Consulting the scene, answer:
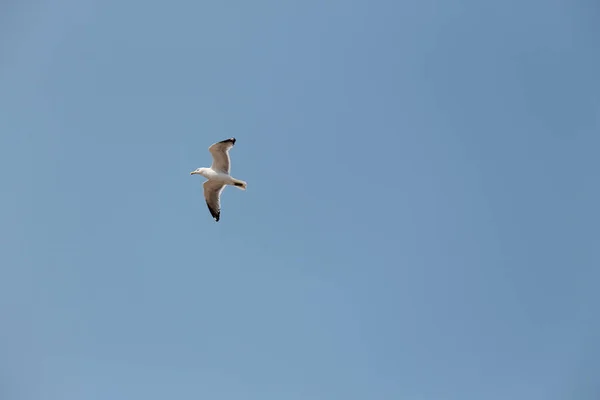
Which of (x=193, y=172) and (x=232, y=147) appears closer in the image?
(x=232, y=147)

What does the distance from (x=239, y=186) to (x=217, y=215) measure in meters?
1.92

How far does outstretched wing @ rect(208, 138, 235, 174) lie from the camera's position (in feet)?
81.7

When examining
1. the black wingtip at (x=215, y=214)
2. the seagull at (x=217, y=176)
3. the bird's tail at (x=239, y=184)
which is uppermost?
the seagull at (x=217, y=176)

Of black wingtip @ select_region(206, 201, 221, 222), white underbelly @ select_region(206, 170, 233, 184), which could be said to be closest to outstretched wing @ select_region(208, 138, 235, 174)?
white underbelly @ select_region(206, 170, 233, 184)

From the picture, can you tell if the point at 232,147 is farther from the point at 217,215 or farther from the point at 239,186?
the point at 217,215

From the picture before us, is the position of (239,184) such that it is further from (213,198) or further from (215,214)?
(215,214)

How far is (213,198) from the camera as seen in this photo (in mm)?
27031

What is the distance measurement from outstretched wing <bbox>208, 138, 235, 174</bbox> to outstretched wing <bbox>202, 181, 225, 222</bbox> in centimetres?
114

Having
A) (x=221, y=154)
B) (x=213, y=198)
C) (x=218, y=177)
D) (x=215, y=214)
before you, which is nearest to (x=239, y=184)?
(x=218, y=177)

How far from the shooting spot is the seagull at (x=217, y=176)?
2500 centimetres

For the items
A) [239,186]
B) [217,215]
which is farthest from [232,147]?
[217,215]

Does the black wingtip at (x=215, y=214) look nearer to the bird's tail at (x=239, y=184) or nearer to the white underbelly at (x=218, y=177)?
the white underbelly at (x=218, y=177)

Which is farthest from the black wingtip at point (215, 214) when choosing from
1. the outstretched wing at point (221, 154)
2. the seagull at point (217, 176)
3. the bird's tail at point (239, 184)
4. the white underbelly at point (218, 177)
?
the outstretched wing at point (221, 154)

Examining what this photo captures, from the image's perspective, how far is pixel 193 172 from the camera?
26750mm
